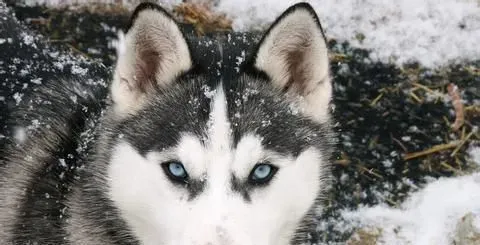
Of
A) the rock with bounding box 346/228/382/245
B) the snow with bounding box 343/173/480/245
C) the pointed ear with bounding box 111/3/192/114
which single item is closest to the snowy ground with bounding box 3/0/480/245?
the snow with bounding box 343/173/480/245

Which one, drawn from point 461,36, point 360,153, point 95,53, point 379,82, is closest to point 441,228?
point 360,153

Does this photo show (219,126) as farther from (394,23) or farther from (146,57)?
(394,23)

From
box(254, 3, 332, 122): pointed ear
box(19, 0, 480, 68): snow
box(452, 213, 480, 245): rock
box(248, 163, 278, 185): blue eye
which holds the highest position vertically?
box(19, 0, 480, 68): snow

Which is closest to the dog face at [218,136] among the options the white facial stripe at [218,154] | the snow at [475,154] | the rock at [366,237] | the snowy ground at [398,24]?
the white facial stripe at [218,154]

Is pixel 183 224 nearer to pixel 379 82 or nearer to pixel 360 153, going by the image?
pixel 360 153

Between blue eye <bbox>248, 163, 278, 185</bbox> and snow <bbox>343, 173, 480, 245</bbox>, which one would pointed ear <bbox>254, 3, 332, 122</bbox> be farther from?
snow <bbox>343, 173, 480, 245</bbox>
